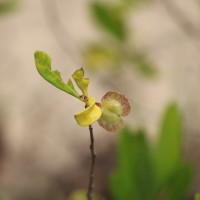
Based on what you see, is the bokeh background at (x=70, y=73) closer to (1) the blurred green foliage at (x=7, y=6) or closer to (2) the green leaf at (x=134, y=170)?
(1) the blurred green foliage at (x=7, y=6)

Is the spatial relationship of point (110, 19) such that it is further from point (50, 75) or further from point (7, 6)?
point (50, 75)

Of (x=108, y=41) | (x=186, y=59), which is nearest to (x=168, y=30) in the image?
(x=186, y=59)

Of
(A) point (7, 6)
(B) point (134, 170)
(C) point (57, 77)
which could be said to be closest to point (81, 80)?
(C) point (57, 77)

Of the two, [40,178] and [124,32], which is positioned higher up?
[124,32]

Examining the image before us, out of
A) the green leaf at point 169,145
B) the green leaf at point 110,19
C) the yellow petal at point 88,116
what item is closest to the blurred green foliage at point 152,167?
the green leaf at point 169,145

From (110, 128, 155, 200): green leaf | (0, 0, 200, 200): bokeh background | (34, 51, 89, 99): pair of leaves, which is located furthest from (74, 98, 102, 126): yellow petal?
(0, 0, 200, 200): bokeh background

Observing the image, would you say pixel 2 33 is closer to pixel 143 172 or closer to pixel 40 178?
pixel 40 178

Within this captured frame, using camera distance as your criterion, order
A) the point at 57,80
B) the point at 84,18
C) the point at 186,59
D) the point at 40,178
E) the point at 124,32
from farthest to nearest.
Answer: the point at 84,18 < the point at 186,59 < the point at 40,178 < the point at 124,32 < the point at 57,80
